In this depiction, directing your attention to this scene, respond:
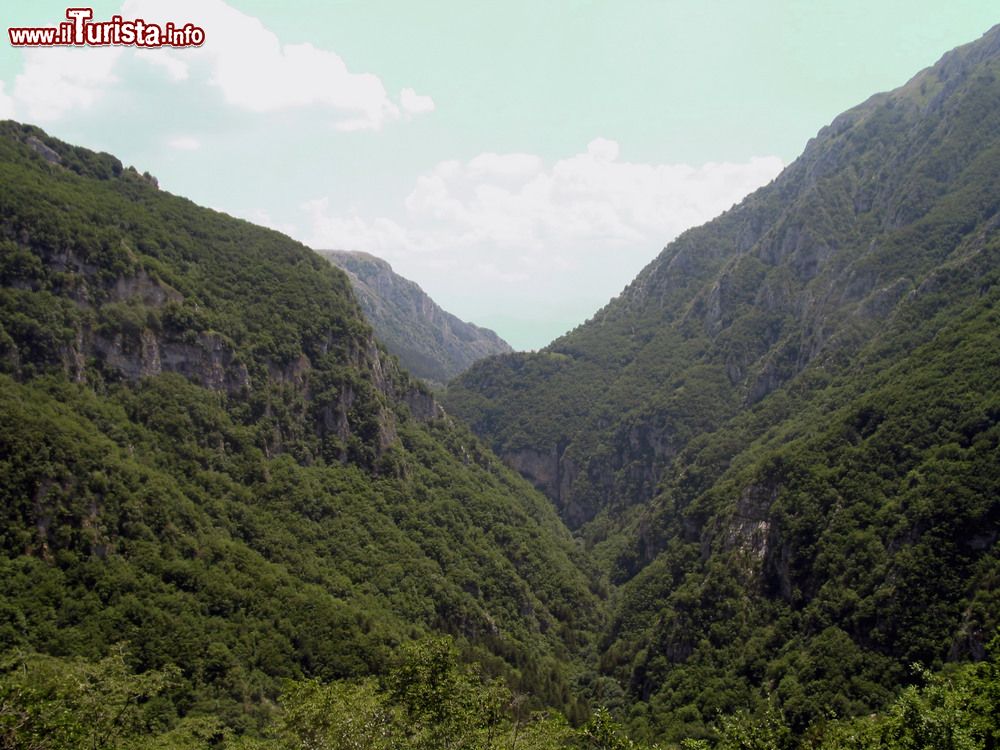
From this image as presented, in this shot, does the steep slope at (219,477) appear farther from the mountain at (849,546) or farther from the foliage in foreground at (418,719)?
the foliage in foreground at (418,719)

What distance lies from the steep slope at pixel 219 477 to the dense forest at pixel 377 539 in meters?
0.52

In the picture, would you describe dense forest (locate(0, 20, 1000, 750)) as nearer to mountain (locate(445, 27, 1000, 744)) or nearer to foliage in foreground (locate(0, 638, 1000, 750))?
foliage in foreground (locate(0, 638, 1000, 750))

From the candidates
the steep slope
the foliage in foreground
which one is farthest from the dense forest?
the steep slope

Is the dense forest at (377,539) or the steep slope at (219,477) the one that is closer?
the dense forest at (377,539)

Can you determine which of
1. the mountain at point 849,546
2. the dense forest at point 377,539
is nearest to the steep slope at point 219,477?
the dense forest at point 377,539

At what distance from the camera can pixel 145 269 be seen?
11675 cm

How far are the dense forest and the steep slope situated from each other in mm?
517

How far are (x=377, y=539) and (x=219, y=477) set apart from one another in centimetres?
3063

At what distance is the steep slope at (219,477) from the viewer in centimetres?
7628

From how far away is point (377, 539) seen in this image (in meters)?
124

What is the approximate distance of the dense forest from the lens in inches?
1969

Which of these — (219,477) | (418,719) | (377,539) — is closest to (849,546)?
(418,719)

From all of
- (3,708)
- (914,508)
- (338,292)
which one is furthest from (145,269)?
(914,508)

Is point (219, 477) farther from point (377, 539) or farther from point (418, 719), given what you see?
point (418, 719)
